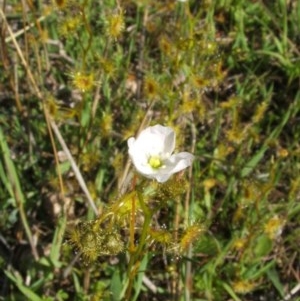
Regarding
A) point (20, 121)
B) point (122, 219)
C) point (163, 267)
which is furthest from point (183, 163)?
point (20, 121)

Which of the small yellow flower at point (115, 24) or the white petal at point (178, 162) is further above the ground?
the small yellow flower at point (115, 24)

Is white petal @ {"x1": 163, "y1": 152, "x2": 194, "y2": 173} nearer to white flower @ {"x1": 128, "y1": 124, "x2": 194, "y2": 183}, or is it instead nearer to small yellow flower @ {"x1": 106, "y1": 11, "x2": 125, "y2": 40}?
white flower @ {"x1": 128, "y1": 124, "x2": 194, "y2": 183}

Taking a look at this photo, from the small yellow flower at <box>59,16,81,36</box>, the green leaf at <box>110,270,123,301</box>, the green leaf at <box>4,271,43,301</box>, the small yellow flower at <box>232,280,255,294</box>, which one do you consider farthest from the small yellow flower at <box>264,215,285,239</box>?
the small yellow flower at <box>59,16,81,36</box>

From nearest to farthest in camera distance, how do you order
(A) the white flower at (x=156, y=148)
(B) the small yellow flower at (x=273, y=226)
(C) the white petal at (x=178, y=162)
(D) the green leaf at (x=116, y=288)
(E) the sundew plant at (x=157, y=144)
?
(C) the white petal at (x=178, y=162) → (A) the white flower at (x=156, y=148) → (D) the green leaf at (x=116, y=288) → (E) the sundew plant at (x=157, y=144) → (B) the small yellow flower at (x=273, y=226)

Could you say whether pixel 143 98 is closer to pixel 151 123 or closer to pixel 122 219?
pixel 151 123

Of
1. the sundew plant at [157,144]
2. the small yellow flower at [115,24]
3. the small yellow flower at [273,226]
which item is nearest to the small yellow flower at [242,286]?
the sundew plant at [157,144]

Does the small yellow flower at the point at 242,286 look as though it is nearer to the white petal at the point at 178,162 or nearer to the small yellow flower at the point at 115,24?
the white petal at the point at 178,162

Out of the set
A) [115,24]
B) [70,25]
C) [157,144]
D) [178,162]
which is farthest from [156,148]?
[70,25]
